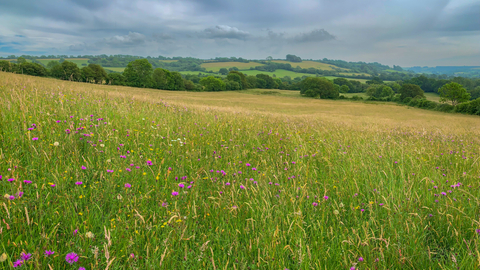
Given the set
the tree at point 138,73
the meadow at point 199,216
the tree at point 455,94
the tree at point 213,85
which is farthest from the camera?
the tree at point 213,85

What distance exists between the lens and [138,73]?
72.6 metres

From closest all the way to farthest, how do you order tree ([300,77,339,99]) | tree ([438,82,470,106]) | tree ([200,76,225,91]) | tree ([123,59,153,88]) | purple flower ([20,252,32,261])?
1. purple flower ([20,252,32,261])
2. tree ([438,82,470,106])
3. tree ([123,59,153,88])
4. tree ([300,77,339,99])
5. tree ([200,76,225,91])

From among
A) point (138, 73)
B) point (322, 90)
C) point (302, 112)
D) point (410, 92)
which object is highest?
point (138, 73)

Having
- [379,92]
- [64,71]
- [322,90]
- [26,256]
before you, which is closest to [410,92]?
[379,92]

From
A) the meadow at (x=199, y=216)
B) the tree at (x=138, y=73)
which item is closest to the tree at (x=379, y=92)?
the tree at (x=138, y=73)

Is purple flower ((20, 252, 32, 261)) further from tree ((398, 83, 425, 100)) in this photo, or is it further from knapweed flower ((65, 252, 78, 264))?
tree ((398, 83, 425, 100))

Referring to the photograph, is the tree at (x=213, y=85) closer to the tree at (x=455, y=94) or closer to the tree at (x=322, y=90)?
the tree at (x=322, y=90)

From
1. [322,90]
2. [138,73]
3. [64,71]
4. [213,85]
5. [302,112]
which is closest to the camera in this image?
[302,112]

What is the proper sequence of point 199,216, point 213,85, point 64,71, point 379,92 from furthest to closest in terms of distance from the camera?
point 379,92, point 213,85, point 64,71, point 199,216

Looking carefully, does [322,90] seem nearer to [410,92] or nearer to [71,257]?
[410,92]

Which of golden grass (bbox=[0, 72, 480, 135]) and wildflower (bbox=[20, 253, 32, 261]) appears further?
golden grass (bbox=[0, 72, 480, 135])

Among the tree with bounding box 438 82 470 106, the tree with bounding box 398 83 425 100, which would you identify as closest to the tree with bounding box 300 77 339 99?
the tree with bounding box 398 83 425 100

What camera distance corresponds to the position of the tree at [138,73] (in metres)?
71.1

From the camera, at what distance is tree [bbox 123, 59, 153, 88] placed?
2798 inches
